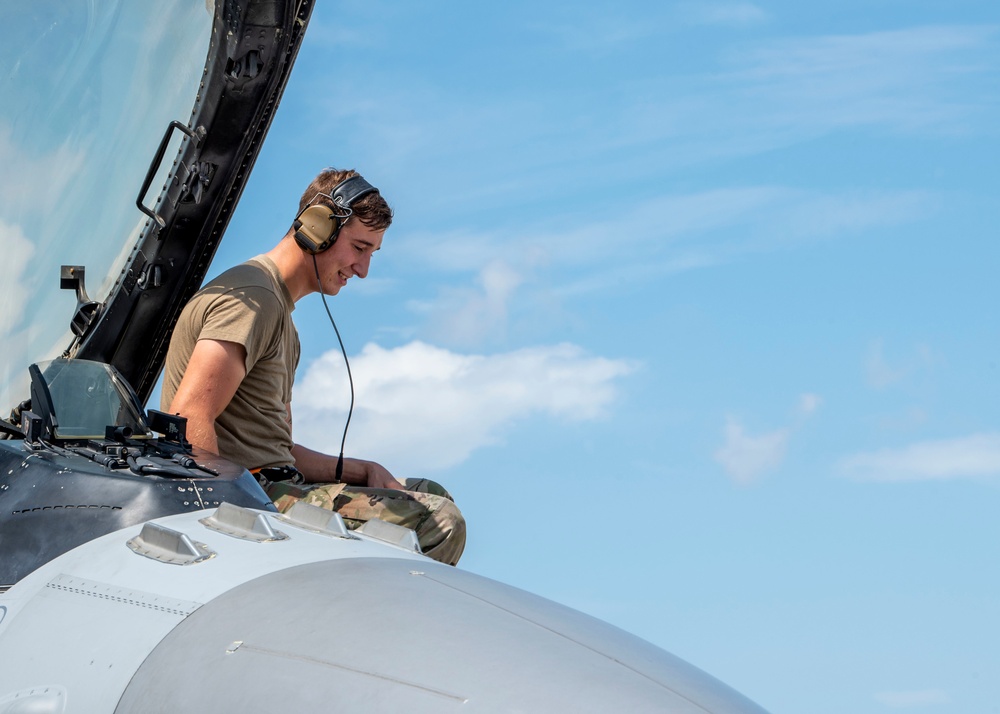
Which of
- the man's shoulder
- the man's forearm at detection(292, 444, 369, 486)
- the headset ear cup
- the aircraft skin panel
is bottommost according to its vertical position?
the aircraft skin panel

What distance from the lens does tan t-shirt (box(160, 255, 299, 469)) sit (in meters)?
3.92

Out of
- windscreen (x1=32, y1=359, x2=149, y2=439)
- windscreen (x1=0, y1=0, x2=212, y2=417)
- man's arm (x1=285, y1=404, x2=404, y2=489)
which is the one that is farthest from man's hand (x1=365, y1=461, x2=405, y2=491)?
windscreen (x1=0, y1=0, x2=212, y2=417)

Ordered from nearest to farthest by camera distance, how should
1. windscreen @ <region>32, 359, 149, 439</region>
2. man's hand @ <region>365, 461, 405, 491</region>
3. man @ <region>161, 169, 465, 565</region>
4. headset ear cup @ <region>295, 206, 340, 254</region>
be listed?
windscreen @ <region>32, 359, 149, 439</region>
man @ <region>161, 169, 465, 565</region>
headset ear cup @ <region>295, 206, 340, 254</region>
man's hand @ <region>365, 461, 405, 491</region>

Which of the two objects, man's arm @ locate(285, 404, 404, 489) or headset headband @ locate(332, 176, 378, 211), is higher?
headset headband @ locate(332, 176, 378, 211)

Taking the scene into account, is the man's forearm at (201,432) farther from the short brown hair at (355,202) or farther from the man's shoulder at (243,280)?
the short brown hair at (355,202)

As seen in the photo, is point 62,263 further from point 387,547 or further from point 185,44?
point 387,547

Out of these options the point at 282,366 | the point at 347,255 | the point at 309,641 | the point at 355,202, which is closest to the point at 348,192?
the point at 355,202

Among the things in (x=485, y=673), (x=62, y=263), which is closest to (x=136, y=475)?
(x=485, y=673)

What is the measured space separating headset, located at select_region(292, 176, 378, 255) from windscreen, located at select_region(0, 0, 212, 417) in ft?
2.53

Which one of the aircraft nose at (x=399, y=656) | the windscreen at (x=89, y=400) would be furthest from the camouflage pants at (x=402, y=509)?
the aircraft nose at (x=399, y=656)

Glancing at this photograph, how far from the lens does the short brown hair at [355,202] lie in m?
4.47

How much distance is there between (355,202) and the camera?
4449mm

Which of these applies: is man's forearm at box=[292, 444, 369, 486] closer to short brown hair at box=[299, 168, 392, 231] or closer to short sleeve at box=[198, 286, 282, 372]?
short sleeve at box=[198, 286, 282, 372]

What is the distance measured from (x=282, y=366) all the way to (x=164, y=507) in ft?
4.80
